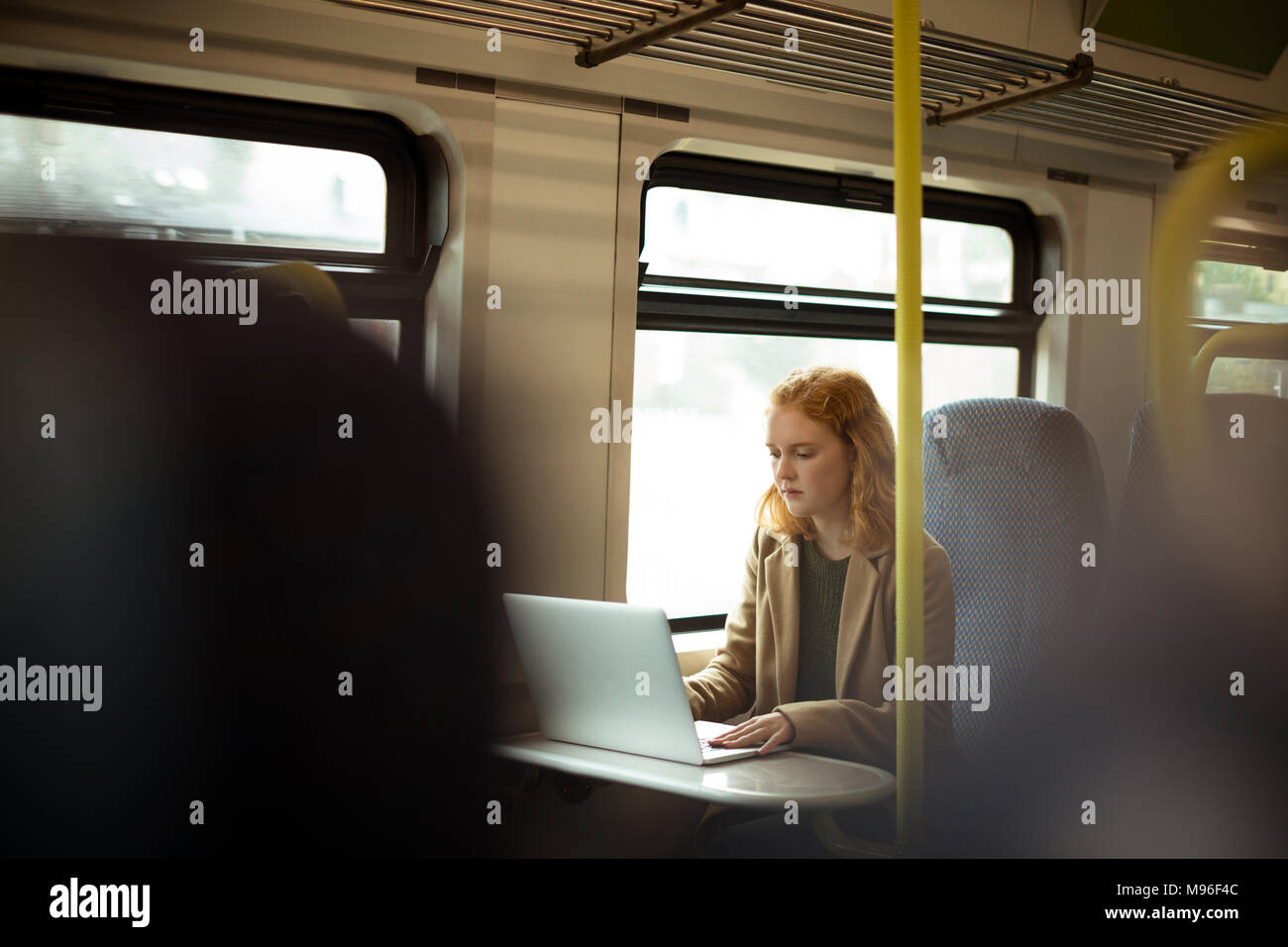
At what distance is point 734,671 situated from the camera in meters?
1.87

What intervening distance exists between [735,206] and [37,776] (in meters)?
2.27

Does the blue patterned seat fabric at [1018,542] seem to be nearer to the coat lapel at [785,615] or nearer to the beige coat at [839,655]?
the beige coat at [839,655]

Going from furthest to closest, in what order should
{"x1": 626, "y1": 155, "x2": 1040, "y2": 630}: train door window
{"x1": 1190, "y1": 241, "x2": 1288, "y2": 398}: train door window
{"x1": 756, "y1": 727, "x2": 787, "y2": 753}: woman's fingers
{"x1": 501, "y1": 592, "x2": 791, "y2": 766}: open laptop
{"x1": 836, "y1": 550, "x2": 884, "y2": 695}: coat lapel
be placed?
1. {"x1": 1190, "y1": 241, "x2": 1288, "y2": 398}: train door window
2. {"x1": 626, "y1": 155, "x2": 1040, "y2": 630}: train door window
3. {"x1": 836, "y1": 550, "x2": 884, "y2": 695}: coat lapel
4. {"x1": 756, "y1": 727, "x2": 787, "y2": 753}: woman's fingers
5. {"x1": 501, "y1": 592, "x2": 791, "y2": 766}: open laptop

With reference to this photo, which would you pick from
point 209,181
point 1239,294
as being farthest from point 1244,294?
point 209,181

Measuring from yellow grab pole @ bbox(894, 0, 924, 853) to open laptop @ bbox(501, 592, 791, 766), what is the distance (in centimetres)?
57

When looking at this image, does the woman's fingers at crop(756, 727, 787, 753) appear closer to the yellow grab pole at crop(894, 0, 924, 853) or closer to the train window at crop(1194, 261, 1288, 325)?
the yellow grab pole at crop(894, 0, 924, 853)

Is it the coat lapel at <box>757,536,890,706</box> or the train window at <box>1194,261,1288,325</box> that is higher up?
the train window at <box>1194,261,1288,325</box>

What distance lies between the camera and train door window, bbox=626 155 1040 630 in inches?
91.0

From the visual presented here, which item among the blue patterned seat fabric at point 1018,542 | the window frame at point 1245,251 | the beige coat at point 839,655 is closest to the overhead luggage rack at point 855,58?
the window frame at point 1245,251

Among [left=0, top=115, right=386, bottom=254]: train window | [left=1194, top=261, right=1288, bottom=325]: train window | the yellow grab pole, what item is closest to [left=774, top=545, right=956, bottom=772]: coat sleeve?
the yellow grab pole

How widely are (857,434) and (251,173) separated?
1.06 m

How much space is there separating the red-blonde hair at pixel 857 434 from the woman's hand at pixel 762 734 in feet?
1.22

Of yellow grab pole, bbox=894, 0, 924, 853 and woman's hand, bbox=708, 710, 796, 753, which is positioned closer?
yellow grab pole, bbox=894, 0, 924, 853
